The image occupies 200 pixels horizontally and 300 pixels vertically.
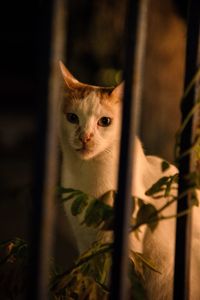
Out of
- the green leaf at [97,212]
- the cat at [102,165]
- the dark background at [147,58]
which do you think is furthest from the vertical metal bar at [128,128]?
the dark background at [147,58]

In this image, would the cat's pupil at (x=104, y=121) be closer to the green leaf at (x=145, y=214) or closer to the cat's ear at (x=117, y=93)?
the cat's ear at (x=117, y=93)

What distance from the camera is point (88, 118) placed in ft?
5.29

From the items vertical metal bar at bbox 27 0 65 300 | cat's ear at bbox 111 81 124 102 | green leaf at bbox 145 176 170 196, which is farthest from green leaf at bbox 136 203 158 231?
cat's ear at bbox 111 81 124 102

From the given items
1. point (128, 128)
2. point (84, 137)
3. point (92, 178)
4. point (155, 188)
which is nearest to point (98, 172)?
point (92, 178)

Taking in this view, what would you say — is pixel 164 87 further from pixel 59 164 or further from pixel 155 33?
pixel 59 164

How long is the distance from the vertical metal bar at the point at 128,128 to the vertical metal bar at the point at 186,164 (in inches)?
5.8

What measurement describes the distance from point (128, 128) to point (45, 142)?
17 cm

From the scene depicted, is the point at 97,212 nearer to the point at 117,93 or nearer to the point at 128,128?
the point at 128,128

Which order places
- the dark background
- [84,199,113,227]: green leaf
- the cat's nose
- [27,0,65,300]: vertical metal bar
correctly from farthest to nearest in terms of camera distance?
the dark background < the cat's nose < [84,199,113,227]: green leaf < [27,0,65,300]: vertical metal bar

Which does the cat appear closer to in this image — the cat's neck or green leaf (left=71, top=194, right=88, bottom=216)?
the cat's neck

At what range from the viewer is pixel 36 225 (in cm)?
82

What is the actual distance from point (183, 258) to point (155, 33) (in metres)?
3.01

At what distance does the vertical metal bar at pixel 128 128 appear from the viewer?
860 millimetres

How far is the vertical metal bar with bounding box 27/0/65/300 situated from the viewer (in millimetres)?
793
